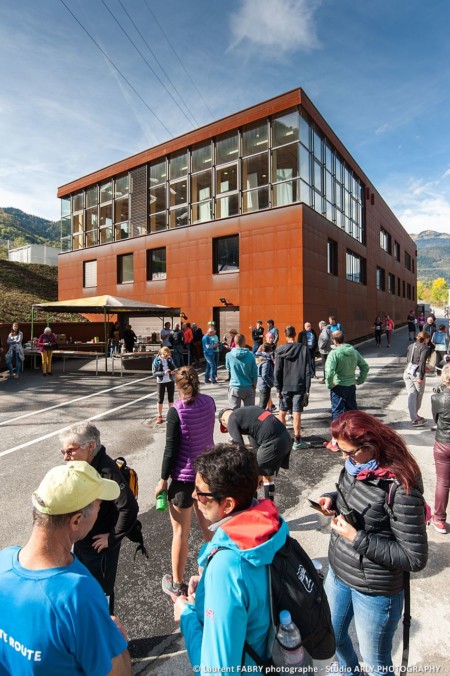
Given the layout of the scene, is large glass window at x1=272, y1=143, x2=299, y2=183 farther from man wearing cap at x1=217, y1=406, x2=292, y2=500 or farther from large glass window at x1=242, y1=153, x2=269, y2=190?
man wearing cap at x1=217, y1=406, x2=292, y2=500

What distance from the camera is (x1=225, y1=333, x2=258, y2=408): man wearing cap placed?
6.46m

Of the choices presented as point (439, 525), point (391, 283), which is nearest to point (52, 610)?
point (439, 525)

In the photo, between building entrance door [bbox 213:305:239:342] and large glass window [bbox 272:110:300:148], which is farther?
building entrance door [bbox 213:305:239:342]

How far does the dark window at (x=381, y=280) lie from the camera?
115ft

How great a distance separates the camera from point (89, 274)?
29188mm

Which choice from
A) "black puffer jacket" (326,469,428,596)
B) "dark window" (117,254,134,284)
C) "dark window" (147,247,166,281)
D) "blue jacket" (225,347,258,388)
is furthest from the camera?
"dark window" (117,254,134,284)

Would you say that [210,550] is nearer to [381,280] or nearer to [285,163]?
[285,163]

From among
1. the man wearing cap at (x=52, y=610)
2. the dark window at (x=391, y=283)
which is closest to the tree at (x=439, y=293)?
the dark window at (x=391, y=283)

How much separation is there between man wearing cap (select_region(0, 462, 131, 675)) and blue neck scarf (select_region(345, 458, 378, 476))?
1449mm

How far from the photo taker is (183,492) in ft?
10.8

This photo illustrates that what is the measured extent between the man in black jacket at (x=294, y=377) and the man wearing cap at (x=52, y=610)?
5.47 m

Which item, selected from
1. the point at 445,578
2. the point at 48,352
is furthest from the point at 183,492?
the point at 48,352

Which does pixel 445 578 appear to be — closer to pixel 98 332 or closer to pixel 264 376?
pixel 264 376

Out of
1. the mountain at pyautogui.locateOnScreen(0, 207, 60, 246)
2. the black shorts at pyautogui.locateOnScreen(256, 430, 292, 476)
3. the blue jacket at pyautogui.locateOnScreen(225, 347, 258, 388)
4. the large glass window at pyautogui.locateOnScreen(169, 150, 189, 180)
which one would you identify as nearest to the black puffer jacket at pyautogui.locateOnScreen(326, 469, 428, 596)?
the black shorts at pyautogui.locateOnScreen(256, 430, 292, 476)
